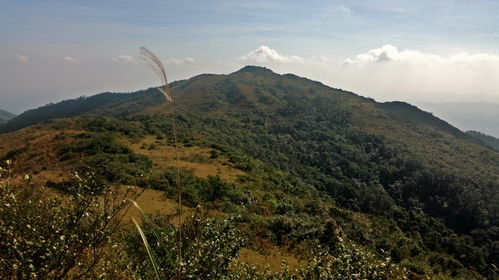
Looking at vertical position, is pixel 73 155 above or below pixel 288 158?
above

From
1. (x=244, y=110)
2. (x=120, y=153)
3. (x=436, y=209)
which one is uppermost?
(x=244, y=110)

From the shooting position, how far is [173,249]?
7.46m

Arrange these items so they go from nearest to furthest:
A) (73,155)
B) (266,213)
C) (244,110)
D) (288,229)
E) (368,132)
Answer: (288,229) → (266,213) → (73,155) → (368,132) → (244,110)

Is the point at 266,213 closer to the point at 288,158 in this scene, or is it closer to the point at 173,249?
the point at 173,249

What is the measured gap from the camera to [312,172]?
343ft

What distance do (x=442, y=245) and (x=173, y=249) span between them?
73.3m

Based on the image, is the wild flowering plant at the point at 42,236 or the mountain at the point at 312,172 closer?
the wild flowering plant at the point at 42,236

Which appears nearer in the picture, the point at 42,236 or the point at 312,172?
the point at 42,236

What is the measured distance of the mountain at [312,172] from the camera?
30.1 metres

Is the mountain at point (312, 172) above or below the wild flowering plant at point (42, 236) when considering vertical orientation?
below

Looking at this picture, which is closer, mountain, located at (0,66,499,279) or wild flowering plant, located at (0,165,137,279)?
wild flowering plant, located at (0,165,137,279)

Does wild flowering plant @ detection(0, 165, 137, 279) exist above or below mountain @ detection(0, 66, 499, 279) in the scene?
above

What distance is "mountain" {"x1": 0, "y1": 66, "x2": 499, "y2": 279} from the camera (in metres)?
30.1

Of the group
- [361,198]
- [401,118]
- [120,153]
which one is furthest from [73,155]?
[401,118]
